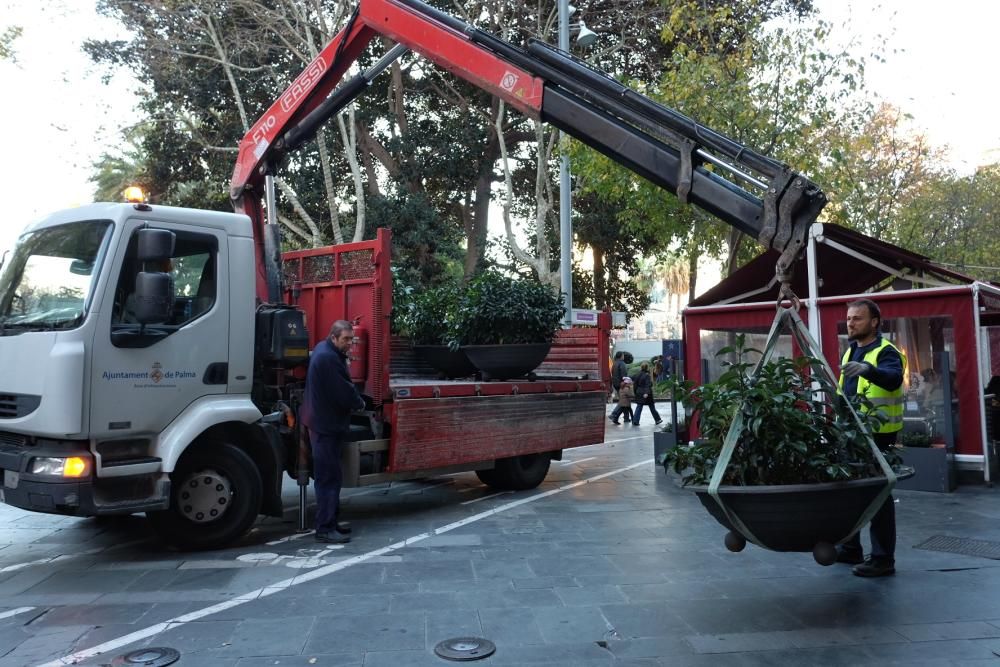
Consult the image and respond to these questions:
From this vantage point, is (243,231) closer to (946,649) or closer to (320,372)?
(320,372)

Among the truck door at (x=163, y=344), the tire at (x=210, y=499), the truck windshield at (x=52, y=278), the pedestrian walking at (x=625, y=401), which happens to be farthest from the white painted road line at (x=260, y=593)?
the pedestrian walking at (x=625, y=401)

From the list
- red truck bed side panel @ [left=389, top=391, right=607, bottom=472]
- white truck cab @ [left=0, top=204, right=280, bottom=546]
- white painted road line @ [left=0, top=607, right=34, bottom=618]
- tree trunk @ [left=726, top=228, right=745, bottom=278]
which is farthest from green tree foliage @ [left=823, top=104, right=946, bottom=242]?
white painted road line @ [left=0, top=607, right=34, bottom=618]

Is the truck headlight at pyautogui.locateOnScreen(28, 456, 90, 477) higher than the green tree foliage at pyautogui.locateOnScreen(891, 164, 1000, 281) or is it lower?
lower

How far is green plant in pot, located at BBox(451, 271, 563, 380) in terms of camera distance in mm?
8172

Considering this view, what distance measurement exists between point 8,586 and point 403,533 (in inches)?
119

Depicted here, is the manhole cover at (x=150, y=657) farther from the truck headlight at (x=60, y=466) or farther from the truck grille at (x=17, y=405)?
the truck grille at (x=17, y=405)

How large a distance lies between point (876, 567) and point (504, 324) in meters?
4.29

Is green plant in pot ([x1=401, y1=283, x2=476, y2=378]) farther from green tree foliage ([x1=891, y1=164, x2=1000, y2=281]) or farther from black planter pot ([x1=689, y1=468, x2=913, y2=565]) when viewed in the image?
green tree foliage ([x1=891, y1=164, x2=1000, y2=281])

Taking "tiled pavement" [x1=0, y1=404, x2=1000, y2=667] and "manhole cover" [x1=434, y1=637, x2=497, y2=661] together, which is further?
"tiled pavement" [x1=0, y1=404, x2=1000, y2=667]

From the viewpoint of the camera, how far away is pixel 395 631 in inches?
171

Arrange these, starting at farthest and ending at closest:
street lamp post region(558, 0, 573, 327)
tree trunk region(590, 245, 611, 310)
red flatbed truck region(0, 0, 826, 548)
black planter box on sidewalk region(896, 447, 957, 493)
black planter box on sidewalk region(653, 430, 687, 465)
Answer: tree trunk region(590, 245, 611, 310) < street lamp post region(558, 0, 573, 327) < black planter box on sidewalk region(653, 430, 687, 465) < black planter box on sidewalk region(896, 447, 957, 493) < red flatbed truck region(0, 0, 826, 548)

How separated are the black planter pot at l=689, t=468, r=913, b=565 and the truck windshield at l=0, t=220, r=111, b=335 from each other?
464 centimetres

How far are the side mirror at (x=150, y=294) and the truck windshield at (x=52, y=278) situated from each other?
0.40 metres

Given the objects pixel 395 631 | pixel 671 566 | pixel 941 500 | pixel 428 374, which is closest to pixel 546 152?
pixel 428 374
